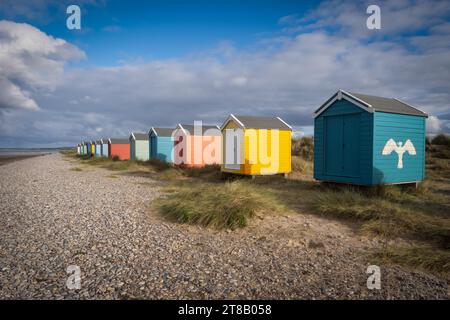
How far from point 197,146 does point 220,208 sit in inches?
568

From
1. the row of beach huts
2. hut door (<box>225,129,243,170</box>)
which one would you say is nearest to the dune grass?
the row of beach huts

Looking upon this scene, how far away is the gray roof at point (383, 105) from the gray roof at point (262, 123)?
3.24 meters

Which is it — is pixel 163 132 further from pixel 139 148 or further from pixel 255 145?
pixel 255 145

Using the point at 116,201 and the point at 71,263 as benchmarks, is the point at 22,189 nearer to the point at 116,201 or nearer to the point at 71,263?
the point at 116,201

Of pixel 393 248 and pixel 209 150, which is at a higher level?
pixel 209 150

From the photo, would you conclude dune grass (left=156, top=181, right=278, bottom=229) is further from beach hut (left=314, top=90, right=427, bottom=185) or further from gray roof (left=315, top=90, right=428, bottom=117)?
gray roof (left=315, top=90, right=428, bottom=117)

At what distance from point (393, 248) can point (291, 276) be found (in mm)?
2090

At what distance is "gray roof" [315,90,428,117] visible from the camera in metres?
9.95

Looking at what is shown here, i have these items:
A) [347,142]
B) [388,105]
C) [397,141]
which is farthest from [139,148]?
[397,141]

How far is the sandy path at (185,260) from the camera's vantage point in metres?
3.72
